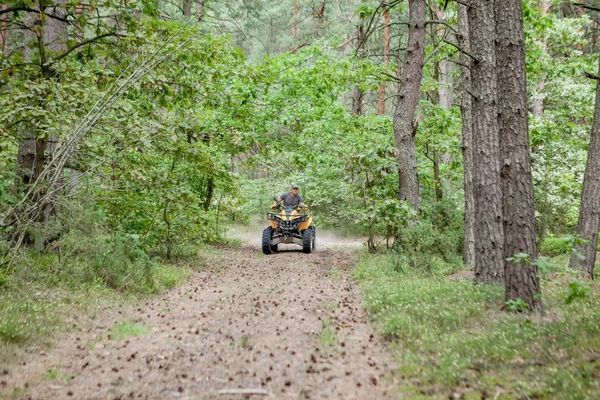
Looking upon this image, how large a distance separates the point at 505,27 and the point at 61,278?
774 centimetres

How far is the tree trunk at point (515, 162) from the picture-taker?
594 cm

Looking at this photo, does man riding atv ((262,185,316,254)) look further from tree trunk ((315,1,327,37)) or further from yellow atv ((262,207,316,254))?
→ tree trunk ((315,1,327,37))

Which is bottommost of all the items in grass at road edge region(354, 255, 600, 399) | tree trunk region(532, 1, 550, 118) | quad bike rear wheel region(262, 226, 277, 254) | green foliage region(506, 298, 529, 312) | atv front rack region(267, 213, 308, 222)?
grass at road edge region(354, 255, 600, 399)

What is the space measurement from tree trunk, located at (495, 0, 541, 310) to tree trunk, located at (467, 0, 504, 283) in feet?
5.54

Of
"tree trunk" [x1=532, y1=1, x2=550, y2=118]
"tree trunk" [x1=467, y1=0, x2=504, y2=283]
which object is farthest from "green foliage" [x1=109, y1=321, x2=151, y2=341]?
"tree trunk" [x1=532, y1=1, x2=550, y2=118]

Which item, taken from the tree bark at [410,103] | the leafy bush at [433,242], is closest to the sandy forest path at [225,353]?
the leafy bush at [433,242]

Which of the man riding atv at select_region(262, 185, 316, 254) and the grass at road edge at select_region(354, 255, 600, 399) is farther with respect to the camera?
the man riding atv at select_region(262, 185, 316, 254)

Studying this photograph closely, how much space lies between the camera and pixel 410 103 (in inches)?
468

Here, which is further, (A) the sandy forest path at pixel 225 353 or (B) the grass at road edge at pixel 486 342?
(A) the sandy forest path at pixel 225 353

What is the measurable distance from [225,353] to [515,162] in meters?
4.33

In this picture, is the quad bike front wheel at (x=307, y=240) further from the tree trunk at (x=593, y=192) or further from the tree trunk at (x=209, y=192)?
the tree trunk at (x=593, y=192)

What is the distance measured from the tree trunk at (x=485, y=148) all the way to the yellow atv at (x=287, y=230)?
7.47m

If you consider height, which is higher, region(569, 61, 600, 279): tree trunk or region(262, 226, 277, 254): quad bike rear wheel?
region(569, 61, 600, 279): tree trunk

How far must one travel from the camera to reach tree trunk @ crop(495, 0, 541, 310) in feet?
19.5
